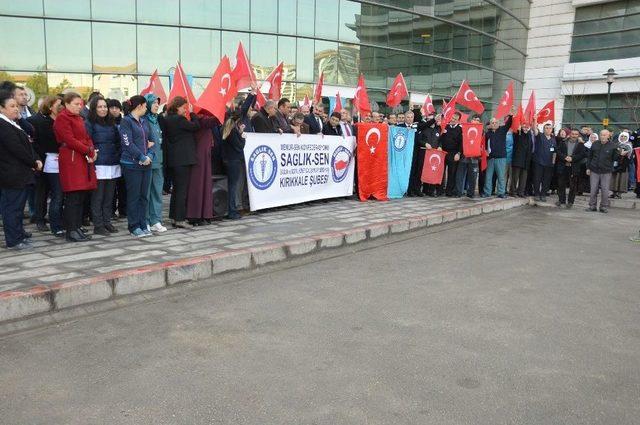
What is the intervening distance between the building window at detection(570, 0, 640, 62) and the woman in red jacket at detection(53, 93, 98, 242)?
3432cm

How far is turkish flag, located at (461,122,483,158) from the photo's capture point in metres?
12.4

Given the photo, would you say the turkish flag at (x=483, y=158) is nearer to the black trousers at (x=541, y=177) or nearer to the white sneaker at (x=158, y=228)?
the black trousers at (x=541, y=177)

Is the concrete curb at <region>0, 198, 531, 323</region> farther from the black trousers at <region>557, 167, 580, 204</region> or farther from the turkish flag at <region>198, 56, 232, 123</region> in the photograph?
the black trousers at <region>557, 167, 580, 204</region>

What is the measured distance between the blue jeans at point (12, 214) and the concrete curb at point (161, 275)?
1806 millimetres

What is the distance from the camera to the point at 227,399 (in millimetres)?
3158

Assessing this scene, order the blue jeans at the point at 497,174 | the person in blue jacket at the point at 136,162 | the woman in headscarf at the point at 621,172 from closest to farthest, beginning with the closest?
the person in blue jacket at the point at 136,162
the blue jeans at the point at 497,174
the woman in headscarf at the point at 621,172

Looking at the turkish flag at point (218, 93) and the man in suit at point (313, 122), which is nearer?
the turkish flag at point (218, 93)

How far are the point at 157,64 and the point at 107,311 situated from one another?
753 inches

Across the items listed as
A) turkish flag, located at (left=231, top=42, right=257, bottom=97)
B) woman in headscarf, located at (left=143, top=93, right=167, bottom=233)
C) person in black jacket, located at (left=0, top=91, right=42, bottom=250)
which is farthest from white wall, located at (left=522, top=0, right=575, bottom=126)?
person in black jacket, located at (left=0, top=91, right=42, bottom=250)

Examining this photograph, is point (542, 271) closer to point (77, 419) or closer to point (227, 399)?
point (227, 399)

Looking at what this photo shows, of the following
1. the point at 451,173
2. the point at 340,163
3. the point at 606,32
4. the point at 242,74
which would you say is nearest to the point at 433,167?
the point at 451,173

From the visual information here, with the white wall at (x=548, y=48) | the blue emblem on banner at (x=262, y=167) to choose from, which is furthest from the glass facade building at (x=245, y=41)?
the blue emblem on banner at (x=262, y=167)

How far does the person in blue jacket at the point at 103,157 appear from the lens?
7.02 m

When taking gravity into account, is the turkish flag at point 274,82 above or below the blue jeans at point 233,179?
above
